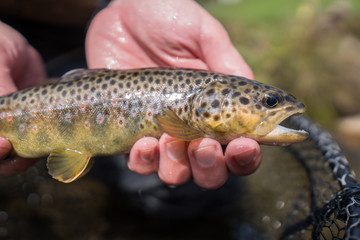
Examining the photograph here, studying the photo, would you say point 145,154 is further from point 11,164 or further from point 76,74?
point 11,164

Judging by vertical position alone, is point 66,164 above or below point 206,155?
below

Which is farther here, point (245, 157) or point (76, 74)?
point (76, 74)

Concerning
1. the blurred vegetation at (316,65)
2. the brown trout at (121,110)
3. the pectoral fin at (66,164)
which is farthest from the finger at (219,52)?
the blurred vegetation at (316,65)

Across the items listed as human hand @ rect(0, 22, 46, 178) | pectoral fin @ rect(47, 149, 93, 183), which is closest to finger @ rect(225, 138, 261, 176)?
pectoral fin @ rect(47, 149, 93, 183)

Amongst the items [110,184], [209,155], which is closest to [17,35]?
[110,184]

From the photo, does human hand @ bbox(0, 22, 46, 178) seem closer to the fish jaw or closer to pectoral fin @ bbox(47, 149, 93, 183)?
pectoral fin @ bbox(47, 149, 93, 183)

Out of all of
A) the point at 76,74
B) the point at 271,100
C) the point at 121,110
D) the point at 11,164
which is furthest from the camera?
the point at 11,164

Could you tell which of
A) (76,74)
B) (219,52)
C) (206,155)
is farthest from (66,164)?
(219,52)

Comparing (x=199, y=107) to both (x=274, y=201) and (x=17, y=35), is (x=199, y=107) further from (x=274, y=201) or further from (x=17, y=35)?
(x=17, y=35)

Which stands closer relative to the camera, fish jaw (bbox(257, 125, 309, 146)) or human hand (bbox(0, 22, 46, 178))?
fish jaw (bbox(257, 125, 309, 146))
